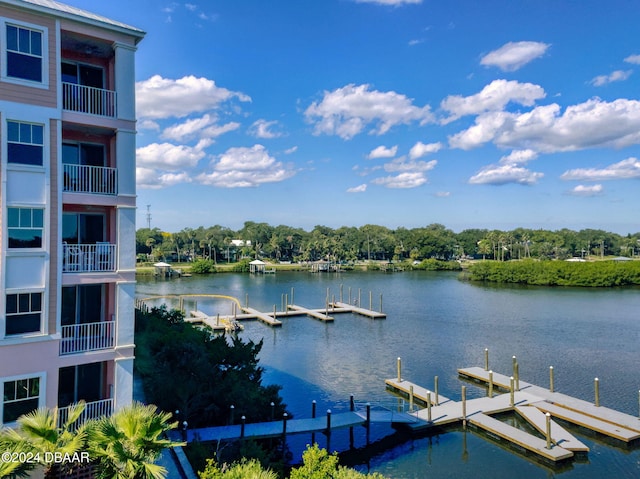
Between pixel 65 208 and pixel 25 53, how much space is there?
11.9 feet

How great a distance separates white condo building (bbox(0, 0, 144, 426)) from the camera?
10.8 metres

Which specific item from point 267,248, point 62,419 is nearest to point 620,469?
point 62,419

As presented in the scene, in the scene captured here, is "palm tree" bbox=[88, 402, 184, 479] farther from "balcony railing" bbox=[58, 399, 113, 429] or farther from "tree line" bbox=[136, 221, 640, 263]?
"tree line" bbox=[136, 221, 640, 263]

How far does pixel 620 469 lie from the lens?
59.8 feet

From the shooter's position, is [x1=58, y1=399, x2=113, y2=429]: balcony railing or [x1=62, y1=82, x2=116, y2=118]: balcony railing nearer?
[x1=58, y1=399, x2=113, y2=429]: balcony railing

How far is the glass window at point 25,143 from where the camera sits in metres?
10.9

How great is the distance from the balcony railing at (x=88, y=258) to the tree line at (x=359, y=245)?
9783 centimetres

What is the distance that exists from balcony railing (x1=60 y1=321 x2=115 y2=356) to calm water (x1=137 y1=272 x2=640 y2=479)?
10.1 metres

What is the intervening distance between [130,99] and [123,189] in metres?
2.28

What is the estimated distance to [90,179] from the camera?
39.6ft

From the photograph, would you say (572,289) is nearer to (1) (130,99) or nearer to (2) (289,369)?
(2) (289,369)

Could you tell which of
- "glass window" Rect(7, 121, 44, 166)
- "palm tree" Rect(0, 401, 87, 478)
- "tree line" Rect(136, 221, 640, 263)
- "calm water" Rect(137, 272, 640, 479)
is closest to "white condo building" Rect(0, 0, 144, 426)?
"glass window" Rect(7, 121, 44, 166)

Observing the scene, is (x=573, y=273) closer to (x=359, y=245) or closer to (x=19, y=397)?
(x=359, y=245)

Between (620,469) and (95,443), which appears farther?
(620,469)
